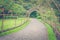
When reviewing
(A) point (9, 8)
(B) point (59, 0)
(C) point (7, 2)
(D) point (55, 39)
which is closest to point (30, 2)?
(B) point (59, 0)

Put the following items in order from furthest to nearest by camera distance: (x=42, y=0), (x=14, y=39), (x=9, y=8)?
(x=42, y=0)
(x=9, y=8)
(x=14, y=39)

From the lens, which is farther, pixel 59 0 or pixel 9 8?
pixel 59 0

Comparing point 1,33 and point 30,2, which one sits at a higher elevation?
point 30,2

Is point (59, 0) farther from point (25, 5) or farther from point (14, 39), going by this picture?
point (14, 39)

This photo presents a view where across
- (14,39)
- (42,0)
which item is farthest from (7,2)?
(14,39)

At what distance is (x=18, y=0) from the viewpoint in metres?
46.9

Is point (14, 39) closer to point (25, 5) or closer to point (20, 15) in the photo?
point (20, 15)

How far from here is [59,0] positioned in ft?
148

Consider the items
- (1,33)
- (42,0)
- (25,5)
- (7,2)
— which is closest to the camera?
(1,33)

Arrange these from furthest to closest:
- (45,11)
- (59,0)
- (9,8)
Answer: (59,0), (45,11), (9,8)

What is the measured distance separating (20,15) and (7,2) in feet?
47.6

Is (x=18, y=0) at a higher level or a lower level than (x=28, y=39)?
higher

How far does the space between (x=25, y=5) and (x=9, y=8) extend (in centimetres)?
2183

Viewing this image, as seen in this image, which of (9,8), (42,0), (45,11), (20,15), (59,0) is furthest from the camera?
(59,0)
